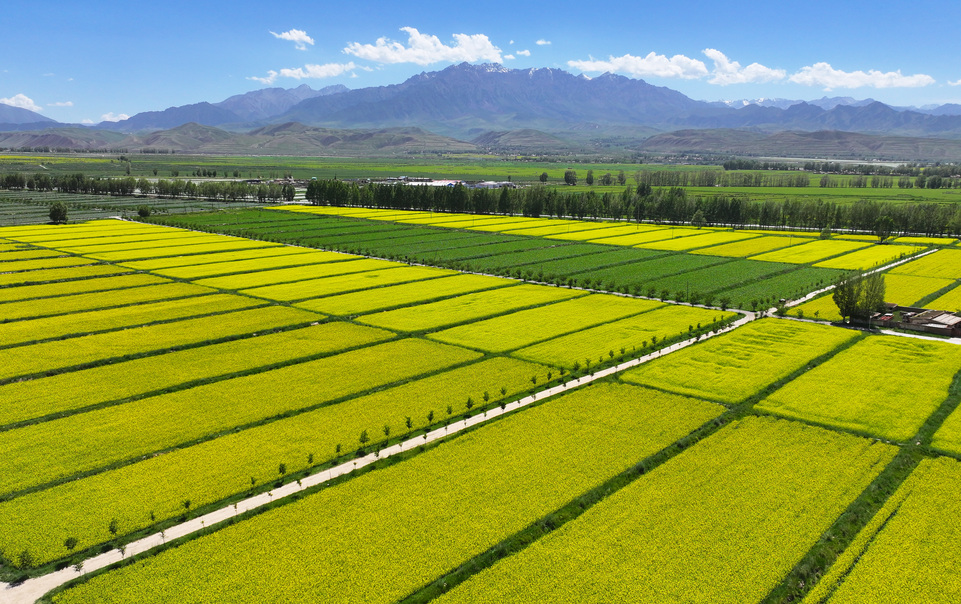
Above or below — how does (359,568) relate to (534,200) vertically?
below

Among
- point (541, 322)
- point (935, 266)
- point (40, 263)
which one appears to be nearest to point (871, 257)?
point (935, 266)

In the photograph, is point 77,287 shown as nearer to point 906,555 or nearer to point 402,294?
point 402,294

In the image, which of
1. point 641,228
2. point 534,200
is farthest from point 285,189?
point 641,228

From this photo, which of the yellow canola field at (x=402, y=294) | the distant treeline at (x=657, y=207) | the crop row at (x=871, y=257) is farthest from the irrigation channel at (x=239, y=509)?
the distant treeline at (x=657, y=207)

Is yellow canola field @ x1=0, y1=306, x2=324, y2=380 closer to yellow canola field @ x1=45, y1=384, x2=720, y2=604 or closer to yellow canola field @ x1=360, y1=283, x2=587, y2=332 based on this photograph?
yellow canola field @ x1=360, y1=283, x2=587, y2=332

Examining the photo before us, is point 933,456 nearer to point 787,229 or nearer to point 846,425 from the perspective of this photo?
point 846,425

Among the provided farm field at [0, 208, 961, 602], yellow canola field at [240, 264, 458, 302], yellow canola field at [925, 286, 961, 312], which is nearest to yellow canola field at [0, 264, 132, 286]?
farm field at [0, 208, 961, 602]

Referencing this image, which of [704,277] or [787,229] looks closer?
[704,277]
